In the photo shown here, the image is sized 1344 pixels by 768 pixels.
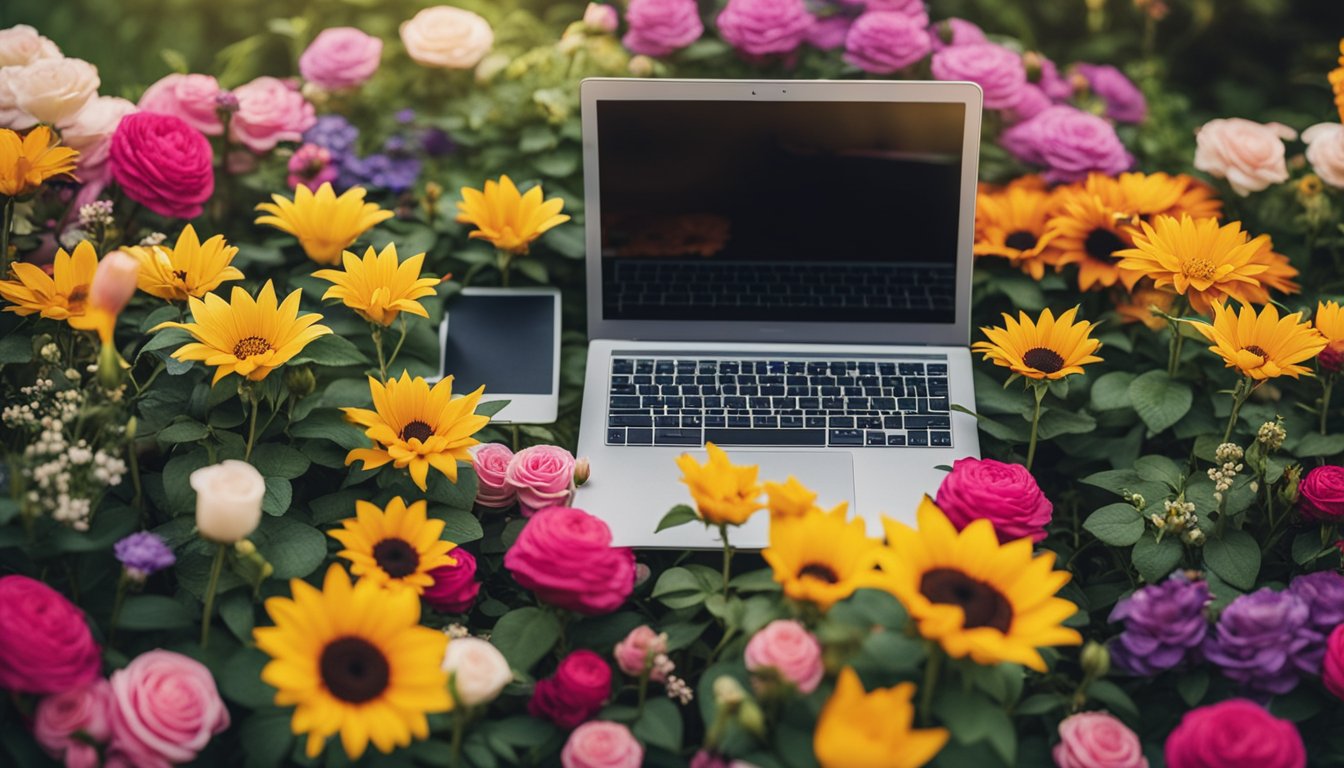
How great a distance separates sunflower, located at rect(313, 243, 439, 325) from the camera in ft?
3.35

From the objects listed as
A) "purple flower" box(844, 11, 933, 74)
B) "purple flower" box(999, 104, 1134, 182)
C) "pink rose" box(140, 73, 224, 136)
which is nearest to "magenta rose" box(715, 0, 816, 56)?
"purple flower" box(844, 11, 933, 74)

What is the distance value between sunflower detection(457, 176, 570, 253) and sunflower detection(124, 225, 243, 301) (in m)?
0.25

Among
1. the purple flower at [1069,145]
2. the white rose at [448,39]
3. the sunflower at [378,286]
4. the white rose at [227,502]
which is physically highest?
the white rose at [448,39]

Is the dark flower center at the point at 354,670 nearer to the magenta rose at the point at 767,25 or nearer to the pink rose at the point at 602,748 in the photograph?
the pink rose at the point at 602,748

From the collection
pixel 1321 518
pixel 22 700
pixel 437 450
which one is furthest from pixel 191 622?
pixel 1321 518

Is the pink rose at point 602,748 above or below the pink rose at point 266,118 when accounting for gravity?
below

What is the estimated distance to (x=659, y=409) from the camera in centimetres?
117

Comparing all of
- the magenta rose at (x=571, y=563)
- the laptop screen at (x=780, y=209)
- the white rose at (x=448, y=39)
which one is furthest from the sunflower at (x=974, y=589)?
the white rose at (x=448, y=39)

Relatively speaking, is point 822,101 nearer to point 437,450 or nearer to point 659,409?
point 659,409

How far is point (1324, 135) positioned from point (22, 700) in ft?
4.48

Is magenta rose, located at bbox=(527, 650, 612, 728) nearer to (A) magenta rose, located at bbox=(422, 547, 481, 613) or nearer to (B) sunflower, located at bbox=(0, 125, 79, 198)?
(A) magenta rose, located at bbox=(422, 547, 481, 613)

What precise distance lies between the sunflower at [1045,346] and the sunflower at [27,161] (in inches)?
35.1

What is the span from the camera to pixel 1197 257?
3.59 feet

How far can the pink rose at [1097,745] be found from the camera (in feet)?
2.68
